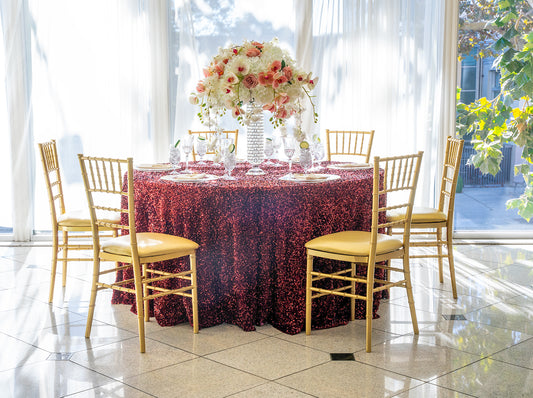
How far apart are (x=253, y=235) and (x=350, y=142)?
2117 mm

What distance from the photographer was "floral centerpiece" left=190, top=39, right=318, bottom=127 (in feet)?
12.3

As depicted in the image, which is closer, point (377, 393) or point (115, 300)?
point (377, 393)

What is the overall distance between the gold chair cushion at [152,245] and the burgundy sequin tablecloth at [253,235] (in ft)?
0.43

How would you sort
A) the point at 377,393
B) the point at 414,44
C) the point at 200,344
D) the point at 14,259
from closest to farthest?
the point at 377,393 → the point at 200,344 → the point at 14,259 → the point at 414,44

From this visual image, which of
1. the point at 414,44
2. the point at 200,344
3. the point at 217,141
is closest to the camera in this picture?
the point at 200,344

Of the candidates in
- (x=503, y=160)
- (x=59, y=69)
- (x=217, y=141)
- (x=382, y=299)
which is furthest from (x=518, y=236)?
(x=59, y=69)

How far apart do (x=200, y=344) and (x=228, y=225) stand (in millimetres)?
644

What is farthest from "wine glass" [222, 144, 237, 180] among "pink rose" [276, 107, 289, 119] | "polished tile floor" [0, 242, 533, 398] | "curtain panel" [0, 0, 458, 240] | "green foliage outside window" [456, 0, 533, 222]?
"green foliage outside window" [456, 0, 533, 222]

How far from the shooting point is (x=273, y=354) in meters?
3.30

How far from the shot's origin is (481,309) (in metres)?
4.01

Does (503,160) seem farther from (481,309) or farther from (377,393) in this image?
(377,393)

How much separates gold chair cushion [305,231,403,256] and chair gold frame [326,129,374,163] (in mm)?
1613

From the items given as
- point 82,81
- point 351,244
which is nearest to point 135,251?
point 351,244

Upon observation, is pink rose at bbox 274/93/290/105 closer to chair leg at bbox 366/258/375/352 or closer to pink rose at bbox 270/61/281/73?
pink rose at bbox 270/61/281/73
